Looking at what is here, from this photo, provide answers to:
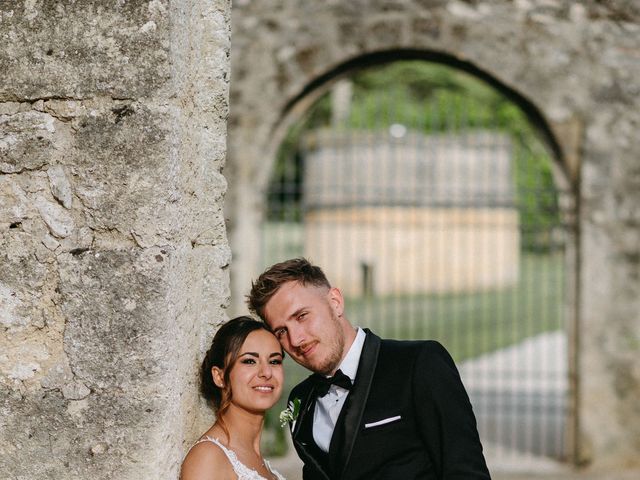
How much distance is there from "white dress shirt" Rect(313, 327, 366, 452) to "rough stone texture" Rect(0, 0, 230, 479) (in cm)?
63

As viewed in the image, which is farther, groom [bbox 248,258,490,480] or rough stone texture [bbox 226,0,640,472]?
rough stone texture [bbox 226,0,640,472]

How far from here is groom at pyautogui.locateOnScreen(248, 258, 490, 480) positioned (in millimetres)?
2371

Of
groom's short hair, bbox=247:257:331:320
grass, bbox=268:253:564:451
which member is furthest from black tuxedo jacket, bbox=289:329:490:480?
grass, bbox=268:253:564:451

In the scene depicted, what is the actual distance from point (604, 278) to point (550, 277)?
16.5m

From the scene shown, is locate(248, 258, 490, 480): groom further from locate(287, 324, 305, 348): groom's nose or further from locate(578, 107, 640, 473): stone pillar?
locate(578, 107, 640, 473): stone pillar

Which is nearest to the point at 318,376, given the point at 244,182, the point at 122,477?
the point at 122,477

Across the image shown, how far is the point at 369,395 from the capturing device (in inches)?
98.0

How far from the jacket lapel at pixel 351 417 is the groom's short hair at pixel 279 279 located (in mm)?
256

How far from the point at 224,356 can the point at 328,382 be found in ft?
1.20

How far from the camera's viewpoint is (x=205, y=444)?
7.54ft

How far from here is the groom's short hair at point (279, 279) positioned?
8.13 feet

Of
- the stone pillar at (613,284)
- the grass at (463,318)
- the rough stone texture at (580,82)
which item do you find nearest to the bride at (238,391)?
the rough stone texture at (580,82)

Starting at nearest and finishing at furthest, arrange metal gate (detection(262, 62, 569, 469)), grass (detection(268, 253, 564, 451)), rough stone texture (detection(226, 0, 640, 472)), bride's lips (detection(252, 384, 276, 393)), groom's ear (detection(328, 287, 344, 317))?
bride's lips (detection(252, 384, 276, 393))
groom's ear (detection(328, 287, 344, 317))
rough stone texture (detection(226, 0, 640, 472))
grass (detection(268, 253, 564, 451))
metal gate (detection(262, 62, 569, 469))

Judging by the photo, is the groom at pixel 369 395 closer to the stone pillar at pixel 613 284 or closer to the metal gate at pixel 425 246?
the stone pillar at pixel 613 284
